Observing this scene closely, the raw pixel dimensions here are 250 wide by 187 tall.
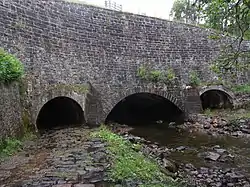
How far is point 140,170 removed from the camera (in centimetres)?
568

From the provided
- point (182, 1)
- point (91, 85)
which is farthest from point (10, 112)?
point (182, 1)

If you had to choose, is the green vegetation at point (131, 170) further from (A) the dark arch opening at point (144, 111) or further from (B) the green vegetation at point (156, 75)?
(A) the dark arch opening at point (144, 111)

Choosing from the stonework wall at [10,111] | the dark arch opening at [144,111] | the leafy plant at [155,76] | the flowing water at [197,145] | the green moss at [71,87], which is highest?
the leafy plant at [155,76]

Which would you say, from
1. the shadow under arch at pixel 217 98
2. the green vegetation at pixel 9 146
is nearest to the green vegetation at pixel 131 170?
the green vegetation at pixel 9 146

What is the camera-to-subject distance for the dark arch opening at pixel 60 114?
1273 centimetres

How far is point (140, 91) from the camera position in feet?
48.0

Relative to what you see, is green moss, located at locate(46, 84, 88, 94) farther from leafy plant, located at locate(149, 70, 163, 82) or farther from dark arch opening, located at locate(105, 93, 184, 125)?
dark arch opening, located at locate(105, 93, 184, 125)

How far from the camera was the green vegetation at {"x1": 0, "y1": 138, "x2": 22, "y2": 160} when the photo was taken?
674 cm

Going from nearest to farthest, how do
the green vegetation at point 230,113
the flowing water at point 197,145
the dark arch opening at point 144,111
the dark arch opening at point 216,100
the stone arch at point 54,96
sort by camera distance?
the flowing water at point 197,145 → the stone arch at point 54,96 → the green vegetation at point 230,113 → the dark arch opening at point 144,111 → the dark arch opening at point 216,100

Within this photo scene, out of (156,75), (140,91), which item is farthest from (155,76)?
(140,91)

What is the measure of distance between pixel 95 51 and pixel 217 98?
8.87 m

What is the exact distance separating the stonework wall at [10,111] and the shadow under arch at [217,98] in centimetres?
1042

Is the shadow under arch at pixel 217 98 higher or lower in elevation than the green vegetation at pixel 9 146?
higher

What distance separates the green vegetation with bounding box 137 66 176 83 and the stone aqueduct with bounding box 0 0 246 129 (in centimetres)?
25
